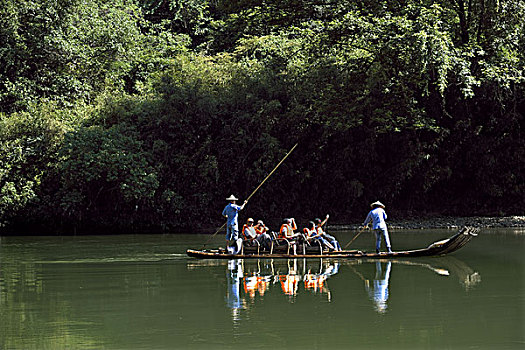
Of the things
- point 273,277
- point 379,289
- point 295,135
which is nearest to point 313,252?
point 273,277

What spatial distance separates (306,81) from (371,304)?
65.7 ft

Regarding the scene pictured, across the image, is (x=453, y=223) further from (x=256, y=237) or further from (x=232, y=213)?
(x=232, y=213)

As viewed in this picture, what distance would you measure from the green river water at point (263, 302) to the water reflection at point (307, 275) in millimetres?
23

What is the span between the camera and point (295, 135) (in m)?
32.2

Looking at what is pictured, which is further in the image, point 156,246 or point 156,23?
point 156,23

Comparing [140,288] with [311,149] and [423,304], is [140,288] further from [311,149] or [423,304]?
[311,149]

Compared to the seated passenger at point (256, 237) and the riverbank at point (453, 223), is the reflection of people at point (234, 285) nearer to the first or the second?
the seated passenger at point (256, 237)

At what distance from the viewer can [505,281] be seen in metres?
14.7

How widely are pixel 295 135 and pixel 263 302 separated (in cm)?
1998

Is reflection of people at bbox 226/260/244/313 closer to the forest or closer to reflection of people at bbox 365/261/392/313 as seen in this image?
reflection of people at bbox 365/261/392/313

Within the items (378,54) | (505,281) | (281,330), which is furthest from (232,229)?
(378,54)

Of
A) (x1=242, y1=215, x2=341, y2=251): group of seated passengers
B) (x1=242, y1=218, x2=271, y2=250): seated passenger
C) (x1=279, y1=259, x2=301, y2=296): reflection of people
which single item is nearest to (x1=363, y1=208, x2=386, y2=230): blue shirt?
(x1=242, y1=215, x2=341, y2=251): group of seated passengers

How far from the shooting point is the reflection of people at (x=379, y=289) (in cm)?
1215

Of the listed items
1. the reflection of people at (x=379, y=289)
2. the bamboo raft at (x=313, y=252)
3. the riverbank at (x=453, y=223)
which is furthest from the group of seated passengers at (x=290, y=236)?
the riverbank at (x=453, y=223)
